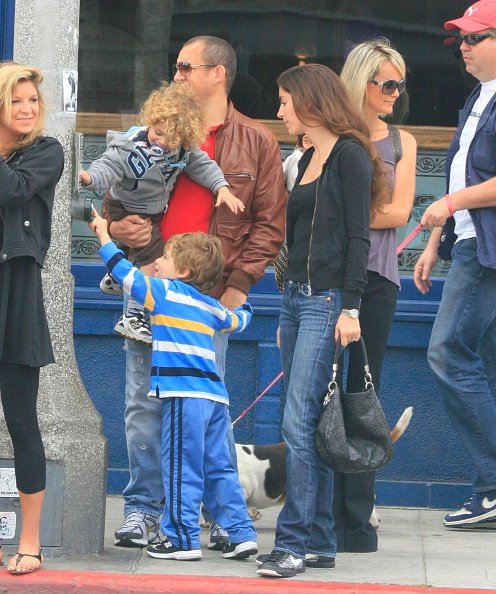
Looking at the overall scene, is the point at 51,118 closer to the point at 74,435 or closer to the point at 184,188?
the point at 184,188

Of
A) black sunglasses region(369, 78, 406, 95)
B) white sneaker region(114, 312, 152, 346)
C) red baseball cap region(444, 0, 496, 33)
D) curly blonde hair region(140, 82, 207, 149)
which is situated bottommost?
white sneaker region(114, 312, 152, 346)

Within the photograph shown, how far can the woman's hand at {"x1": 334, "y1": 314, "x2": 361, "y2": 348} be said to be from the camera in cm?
551

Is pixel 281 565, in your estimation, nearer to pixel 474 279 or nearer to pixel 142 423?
pixel 142 423

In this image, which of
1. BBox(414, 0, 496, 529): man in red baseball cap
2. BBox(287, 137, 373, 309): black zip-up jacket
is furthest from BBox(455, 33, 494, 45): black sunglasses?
BBox(287, 137, 373, 309): black zip-up jacket

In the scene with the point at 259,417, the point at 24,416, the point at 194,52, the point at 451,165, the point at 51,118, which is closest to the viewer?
the point at 24,416

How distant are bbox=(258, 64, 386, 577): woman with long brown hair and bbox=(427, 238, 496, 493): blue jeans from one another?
99cm

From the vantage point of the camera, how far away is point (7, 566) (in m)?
5.64

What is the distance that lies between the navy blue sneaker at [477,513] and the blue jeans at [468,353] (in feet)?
0.24

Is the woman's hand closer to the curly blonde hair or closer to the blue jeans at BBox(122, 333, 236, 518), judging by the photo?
the blue jeans at BBox(122, 333, 236, 518)

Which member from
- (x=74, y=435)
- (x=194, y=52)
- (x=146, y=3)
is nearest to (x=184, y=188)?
(x=194, y=52)

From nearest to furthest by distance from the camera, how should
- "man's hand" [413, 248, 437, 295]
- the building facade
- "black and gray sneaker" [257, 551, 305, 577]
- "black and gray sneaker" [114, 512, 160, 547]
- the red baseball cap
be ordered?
"black and gray sneaker" [257, 551, 305, 577], "black and gray sneaker" [114, 512, 160, 547], the red baseball cap, "man's hand" [413, 248, 437, 295], the building facade

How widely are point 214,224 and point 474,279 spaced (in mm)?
1266

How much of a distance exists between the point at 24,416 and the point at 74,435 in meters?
0.41

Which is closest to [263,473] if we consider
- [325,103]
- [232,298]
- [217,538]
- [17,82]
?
[217,538]
